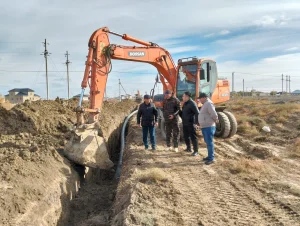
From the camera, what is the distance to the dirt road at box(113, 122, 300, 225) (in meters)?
4.68

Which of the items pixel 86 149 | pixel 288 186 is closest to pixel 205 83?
pixel 86 149

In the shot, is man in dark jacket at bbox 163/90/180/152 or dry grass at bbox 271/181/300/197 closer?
dry grass at bbox 271/181/300/197

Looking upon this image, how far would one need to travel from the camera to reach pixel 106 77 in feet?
31.1

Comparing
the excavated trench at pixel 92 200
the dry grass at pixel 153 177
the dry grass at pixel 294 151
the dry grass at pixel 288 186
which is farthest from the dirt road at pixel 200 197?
the dry grass at pixel 294 151

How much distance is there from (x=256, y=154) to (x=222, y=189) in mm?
3794

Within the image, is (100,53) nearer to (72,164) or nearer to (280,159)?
(72,164)

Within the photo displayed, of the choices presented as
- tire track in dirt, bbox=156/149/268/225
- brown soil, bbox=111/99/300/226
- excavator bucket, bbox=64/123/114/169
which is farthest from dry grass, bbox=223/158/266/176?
excavator bucket, bbox=64/123/114/169

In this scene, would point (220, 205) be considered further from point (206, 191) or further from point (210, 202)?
point (206, 191)


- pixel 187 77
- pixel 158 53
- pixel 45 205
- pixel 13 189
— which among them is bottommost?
pixel 45 205

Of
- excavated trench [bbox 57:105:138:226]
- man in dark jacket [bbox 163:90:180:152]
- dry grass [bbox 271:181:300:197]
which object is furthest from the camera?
man in dark jacket [bbox 163:90:180:152]

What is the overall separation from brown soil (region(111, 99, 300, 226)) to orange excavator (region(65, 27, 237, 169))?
3.51 feet

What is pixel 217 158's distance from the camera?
841 cm

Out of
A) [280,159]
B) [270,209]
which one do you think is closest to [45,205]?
[270,209]

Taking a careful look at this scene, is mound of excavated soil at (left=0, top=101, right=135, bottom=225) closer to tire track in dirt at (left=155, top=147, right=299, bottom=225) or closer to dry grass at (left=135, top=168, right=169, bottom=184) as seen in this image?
dry grass at (left=135, top=168, right=169, bottom=184)
